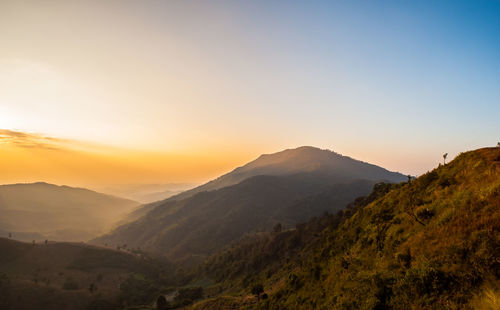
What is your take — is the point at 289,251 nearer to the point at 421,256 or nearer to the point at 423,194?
the point at 423,194

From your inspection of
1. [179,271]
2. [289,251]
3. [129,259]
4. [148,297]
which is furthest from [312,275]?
[129,259]

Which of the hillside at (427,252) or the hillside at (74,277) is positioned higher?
the hillside at (427,252)

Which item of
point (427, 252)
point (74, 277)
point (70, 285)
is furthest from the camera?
point (74, 277)

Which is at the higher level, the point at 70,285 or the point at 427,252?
the point at 427,252

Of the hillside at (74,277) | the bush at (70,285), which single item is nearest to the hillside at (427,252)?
the hillside at (74,277)

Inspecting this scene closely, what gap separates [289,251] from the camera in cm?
9419

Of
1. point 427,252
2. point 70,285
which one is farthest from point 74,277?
point 427,252

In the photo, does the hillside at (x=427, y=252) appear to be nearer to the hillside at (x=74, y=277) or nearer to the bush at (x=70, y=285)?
the hillside at (x=74, y=277)

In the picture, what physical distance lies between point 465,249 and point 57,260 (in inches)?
7138

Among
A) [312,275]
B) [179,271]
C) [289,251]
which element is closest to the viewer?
[312,275]

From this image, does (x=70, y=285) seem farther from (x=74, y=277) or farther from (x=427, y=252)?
(x=427, y=252)

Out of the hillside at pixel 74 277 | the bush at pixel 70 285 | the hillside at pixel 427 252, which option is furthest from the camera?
the bush at pixel 70 285

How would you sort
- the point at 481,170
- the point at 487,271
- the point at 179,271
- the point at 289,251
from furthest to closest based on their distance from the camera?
the point at 179,271, the point at 289,251, the point at 481,170, the point at 487,271

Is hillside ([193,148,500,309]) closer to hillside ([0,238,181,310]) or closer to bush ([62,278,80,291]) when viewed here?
hillside ([0,238,181,310])
